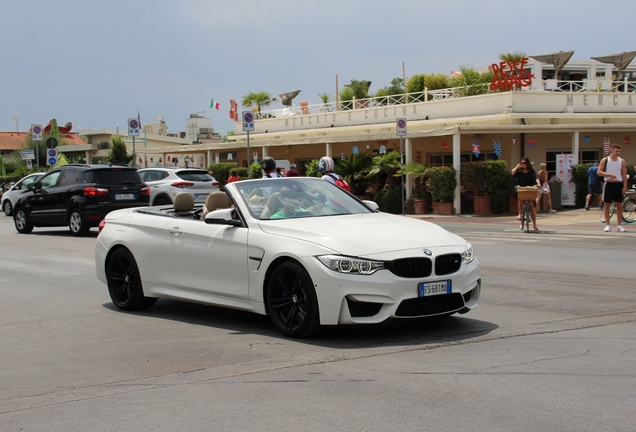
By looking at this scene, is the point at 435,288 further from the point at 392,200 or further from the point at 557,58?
the point at 557,58

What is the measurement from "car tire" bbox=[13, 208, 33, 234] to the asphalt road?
1127cm

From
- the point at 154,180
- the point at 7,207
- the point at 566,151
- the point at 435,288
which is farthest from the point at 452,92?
the point at 435,288

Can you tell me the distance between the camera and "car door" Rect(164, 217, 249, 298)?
294 inches

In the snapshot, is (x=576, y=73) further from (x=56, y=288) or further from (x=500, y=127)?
(x=56, y=288)

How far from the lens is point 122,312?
900 cm

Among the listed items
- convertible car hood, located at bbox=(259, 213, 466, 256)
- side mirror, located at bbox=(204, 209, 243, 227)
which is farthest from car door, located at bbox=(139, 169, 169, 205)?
convertible car hood, located at bbox=(259, 213, 466, 256)

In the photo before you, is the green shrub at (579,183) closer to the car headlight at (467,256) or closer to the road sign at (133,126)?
the road sign at (133,126)

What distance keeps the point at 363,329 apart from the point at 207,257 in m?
1.73

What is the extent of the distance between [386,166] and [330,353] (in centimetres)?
2360

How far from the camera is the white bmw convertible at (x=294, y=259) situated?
6.59 meters

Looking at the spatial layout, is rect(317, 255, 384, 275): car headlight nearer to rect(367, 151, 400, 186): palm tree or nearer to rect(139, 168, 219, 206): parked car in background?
rect(139, 168, 219, 206): parked car in background

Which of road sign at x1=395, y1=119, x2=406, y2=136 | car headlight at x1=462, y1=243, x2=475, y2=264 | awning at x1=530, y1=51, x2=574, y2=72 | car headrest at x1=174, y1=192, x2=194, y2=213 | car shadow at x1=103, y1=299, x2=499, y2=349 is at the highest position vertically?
awning at x1=530, y1=51, x2=574, y2=72

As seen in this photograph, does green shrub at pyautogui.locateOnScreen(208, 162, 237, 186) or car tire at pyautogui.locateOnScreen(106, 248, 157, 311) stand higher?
green shrub at pyautogui.locateOnScreen(208, 162, 237, 186)

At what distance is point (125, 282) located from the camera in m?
8.98
